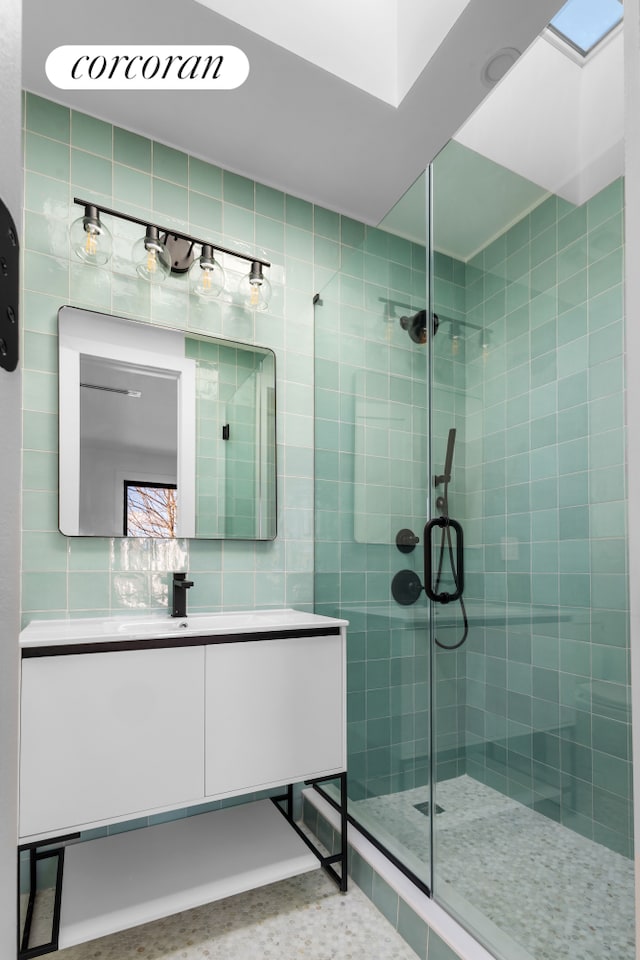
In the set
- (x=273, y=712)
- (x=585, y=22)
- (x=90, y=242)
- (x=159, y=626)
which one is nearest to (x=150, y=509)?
(x=159, y=626)

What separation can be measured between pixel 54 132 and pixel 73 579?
1523mm

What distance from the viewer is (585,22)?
1.20 metres

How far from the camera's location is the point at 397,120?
1992 millimetres

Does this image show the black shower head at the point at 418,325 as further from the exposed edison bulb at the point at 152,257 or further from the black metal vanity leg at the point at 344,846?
the black metal vanity leg at the point at 344,846

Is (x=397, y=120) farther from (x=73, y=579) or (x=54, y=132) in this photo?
(x=73, y=579)

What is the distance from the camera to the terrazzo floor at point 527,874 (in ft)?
3.54

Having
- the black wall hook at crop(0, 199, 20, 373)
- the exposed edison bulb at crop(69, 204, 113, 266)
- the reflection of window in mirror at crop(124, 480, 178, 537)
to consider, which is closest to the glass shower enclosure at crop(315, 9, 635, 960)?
the reflection of window in mirror at crop(124, 480, 178, 537)

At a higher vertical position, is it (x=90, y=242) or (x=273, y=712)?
(x=90, y=242)

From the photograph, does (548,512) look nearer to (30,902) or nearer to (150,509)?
(150,509)

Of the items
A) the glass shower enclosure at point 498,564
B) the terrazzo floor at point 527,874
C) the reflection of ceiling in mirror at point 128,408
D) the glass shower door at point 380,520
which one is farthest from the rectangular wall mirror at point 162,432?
the terrazzo floor at point 527,874

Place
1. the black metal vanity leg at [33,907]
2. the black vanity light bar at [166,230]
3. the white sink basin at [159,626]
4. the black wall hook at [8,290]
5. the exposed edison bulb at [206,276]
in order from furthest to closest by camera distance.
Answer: the exposed edison bulb at [206,276]
the black vanity light bar at [166,230]
the white sink basin at [159,626]
the black metal vanity leg at [33,907]
the black wall hook at [8,290]

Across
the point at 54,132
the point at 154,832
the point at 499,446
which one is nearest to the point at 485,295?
the point at 499,446

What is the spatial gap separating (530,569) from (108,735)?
114 cm

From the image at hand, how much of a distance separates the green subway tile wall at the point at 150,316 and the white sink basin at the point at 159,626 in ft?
0.16
